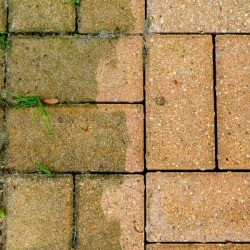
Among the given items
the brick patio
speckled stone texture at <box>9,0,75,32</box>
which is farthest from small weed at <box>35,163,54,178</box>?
speckled stone texture at <box>9,0,75,32</box>

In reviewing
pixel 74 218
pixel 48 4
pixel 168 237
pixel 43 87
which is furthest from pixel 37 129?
pixel 168 237

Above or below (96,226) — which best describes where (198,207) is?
above

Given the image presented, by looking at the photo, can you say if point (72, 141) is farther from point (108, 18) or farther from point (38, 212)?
point (108, 18)

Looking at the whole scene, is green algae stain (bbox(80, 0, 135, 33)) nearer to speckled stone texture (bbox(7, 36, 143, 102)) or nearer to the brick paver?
speckled stone texture (bbox(7, 36, 143, 102))

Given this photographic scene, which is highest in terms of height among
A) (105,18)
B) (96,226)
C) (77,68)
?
(105,18)

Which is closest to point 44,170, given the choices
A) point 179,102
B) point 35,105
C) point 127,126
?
point 35,105

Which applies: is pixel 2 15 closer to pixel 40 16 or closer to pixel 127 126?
pixel 40 16
